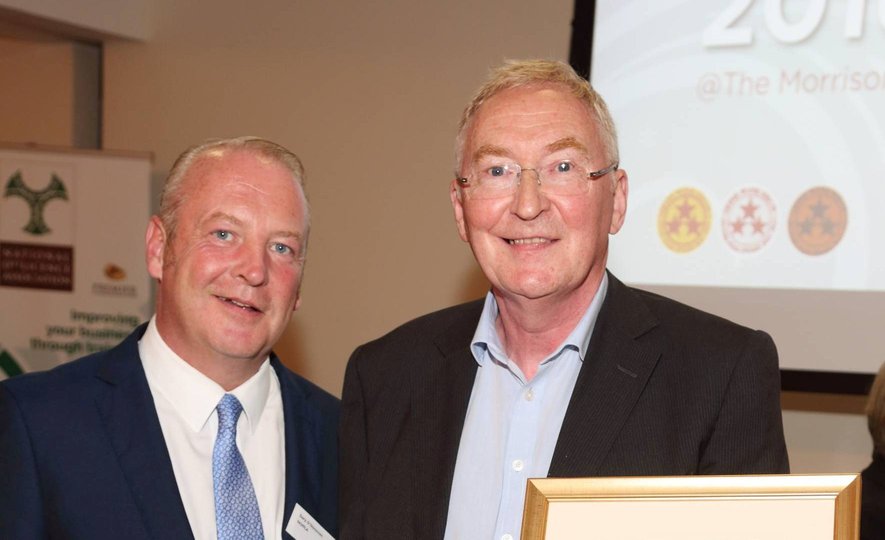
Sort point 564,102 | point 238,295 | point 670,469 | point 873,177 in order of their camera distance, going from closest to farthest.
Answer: point 670,469 < point 564,102 < point 238,295 < point 873,177

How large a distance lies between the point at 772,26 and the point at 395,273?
7.38 ft

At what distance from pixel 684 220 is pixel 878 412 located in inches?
41.5

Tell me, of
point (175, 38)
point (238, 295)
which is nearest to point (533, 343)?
point (238, 295)

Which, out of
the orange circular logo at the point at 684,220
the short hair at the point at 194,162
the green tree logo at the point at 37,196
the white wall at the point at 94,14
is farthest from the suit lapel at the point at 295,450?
the green tree logo at the point at 37,196

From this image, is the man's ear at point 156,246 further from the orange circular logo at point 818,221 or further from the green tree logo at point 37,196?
the green tree logo at point 37,196

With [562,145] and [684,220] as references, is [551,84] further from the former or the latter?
[684,220]

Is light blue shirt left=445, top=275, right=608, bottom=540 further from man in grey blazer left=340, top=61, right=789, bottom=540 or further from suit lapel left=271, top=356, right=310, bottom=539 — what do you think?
suit lapel left=271, top=356, right=310, bottom=539

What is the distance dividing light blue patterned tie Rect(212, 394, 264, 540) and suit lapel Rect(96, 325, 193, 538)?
Result: 9cm

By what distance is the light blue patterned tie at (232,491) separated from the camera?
2.30 meters

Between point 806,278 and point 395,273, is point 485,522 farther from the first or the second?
point 395,273

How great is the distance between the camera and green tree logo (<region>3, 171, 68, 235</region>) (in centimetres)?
580

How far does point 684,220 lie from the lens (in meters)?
4.19

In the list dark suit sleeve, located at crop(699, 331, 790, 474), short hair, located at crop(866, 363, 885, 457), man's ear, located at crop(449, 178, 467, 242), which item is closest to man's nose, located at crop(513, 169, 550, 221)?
man's ear, located at crop(449, 178, 467, 242)

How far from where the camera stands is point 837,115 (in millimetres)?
3957
